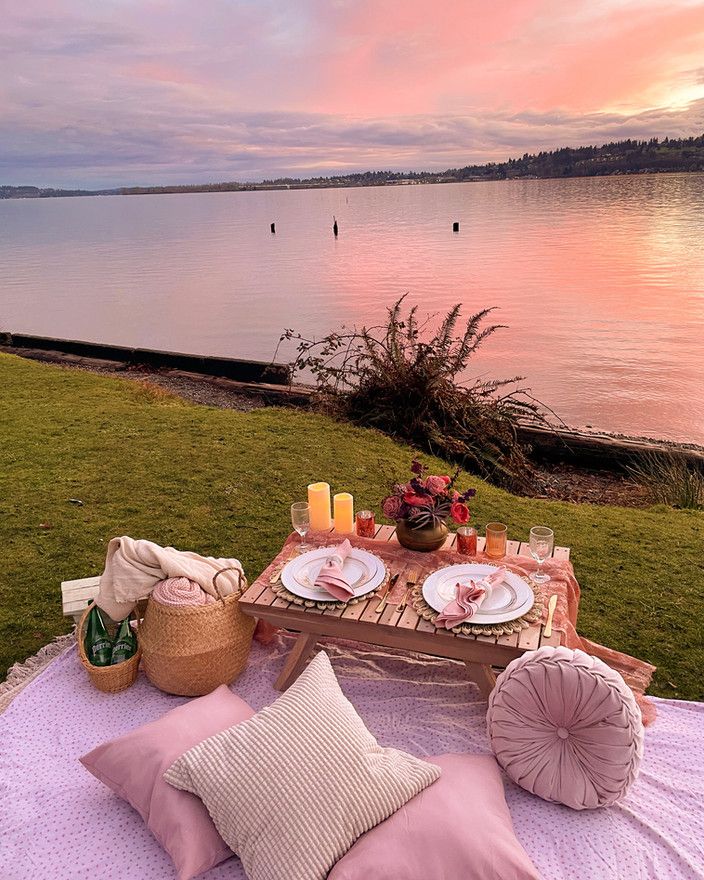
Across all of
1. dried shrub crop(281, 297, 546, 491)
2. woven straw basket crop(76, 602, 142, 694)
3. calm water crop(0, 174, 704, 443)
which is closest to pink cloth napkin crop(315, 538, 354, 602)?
woven straw basket crop(76, 602, 142, 694)

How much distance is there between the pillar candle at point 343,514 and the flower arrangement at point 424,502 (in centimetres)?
31

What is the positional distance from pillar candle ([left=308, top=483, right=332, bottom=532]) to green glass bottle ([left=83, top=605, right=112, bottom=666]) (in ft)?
3.95

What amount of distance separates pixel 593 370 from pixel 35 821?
39.4ft

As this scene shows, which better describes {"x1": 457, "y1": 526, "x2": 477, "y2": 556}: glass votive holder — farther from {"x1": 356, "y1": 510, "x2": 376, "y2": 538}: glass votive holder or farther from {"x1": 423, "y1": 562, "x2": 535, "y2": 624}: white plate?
→ {"x1": 356, "y1": 510, "x2": 376, "y2": 538}: glass votive holder

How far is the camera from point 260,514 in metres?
5.43

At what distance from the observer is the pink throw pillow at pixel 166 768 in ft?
7.06

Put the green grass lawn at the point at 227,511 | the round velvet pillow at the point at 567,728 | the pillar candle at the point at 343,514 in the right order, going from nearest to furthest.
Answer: the round velvet pillow at the point at 567,728
the pillar candle at the point at 343,514
the green grass lawn at the point at 227,511

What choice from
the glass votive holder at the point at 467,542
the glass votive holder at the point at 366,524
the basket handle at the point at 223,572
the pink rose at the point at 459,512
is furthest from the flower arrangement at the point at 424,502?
the basket handle at the point at 223,572

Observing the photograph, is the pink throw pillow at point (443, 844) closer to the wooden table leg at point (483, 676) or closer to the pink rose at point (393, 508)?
the wooden table leg at point (483, 676)

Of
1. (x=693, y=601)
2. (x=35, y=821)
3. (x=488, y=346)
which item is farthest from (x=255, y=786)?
(x=488, y=346)

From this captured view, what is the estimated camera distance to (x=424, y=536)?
132 inches

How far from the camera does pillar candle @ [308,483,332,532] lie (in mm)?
3625

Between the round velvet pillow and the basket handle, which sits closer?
the round velvet pillow

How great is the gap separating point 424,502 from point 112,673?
1.73m
